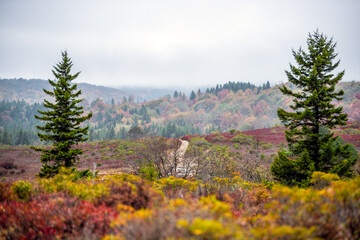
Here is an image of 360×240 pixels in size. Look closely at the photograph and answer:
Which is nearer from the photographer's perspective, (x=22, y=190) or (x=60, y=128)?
(x=22, y=190)

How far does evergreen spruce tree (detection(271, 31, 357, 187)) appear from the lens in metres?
9.73

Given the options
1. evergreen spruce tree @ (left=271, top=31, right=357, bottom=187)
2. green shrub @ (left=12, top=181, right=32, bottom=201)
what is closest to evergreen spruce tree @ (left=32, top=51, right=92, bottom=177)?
green shrub @ (left=12, top=181, right=32, bottom=201)

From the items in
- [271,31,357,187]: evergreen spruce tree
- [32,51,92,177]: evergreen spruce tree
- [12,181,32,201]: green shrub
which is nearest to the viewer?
[12,181,32,201]: green shrub

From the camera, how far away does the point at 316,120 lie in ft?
33.0

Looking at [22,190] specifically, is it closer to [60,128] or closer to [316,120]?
[60,128]

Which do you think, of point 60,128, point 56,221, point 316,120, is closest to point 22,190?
point 56,221

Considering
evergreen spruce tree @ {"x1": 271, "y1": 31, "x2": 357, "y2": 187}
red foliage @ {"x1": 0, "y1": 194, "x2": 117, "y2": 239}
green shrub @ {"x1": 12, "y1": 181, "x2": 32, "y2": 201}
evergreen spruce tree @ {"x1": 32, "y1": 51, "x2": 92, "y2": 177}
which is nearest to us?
red foliage @ {"x1": 0, "y1": 194, "x2": 117, "y2": 239}

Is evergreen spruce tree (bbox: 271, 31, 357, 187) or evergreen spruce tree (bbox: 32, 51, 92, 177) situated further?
evergreen spruce tree (bbox: 32, 51, 92, 177)

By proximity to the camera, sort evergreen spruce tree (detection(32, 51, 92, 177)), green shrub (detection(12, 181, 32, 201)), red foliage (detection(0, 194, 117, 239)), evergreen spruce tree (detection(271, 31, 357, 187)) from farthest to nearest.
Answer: evergreen spruce tree (detection(32, 51, 92, 177)) < evergreen spruce tree (detection(271, 31, 357, 187)) < green shrub (detection(12, 181, 32, 201)) < red foliage (detection(0, 194, 117, 239))

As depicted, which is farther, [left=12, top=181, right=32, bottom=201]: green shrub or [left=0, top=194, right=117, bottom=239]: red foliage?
[left=12, top=181, right=32, bottom=201]: green shrub

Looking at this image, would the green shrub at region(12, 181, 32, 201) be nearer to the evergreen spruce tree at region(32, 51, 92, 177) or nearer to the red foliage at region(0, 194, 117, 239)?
the red foliage at region(0, 194, 117, 239)

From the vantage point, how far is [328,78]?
10.2 meters

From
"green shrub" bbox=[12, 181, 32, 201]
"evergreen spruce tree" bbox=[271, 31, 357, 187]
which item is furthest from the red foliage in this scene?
"evergreen spruce tree" bbox=[271, 31, 357, 187]

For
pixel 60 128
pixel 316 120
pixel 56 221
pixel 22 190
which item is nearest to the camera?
pixel 56 221
